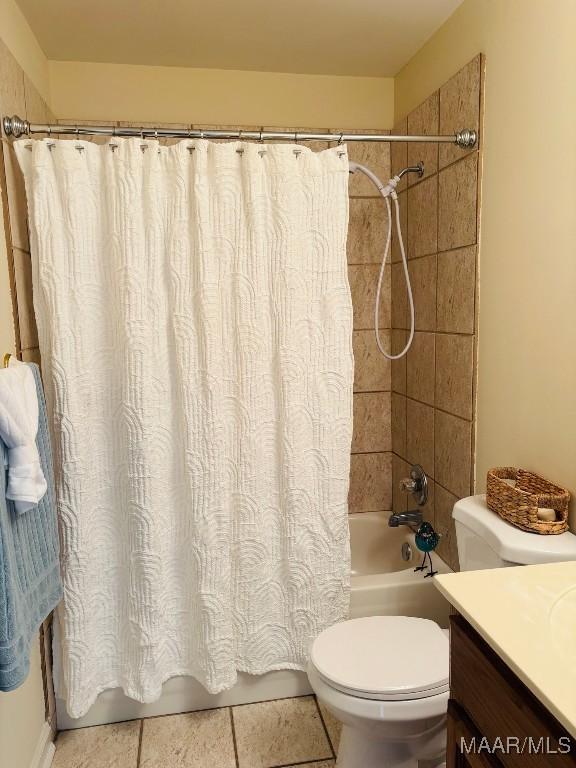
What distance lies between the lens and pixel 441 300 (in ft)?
7.12

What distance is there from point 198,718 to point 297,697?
350 mm

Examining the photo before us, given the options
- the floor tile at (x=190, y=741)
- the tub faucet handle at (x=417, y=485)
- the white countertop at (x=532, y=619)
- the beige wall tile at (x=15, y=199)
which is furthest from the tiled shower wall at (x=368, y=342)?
the white countertop at (x=532, y=619)

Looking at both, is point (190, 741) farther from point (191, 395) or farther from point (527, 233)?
point (527, 233)

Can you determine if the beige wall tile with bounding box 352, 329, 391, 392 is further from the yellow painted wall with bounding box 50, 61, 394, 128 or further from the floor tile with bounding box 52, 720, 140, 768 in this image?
the floor tile with bounding box 52, 720, 140, 768

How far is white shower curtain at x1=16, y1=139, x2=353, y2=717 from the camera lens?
5.78ft

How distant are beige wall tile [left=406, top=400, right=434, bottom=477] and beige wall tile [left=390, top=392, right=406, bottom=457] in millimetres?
44

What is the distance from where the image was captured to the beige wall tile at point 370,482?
2.74m

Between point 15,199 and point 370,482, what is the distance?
1.84m

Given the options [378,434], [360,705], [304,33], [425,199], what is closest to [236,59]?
[304,33]

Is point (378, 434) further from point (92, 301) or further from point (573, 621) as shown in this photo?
point (573, 621)

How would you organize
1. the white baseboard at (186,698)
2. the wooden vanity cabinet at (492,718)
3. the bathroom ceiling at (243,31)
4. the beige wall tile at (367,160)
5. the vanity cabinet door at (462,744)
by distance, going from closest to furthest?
the wooden vanity cabinet at (492,718) → the vanity cabinet door at (462,744) → the bathroom ceiling at (243,31) → the white baseboard at (186,698) → the beige wall tile at (367,160)

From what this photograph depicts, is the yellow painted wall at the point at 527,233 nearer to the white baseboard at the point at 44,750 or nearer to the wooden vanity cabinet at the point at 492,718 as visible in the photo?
the wooden vanity cabinet at the point at 492,718

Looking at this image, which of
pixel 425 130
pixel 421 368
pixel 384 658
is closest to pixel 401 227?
pixel 425 130

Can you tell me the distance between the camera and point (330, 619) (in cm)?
206
